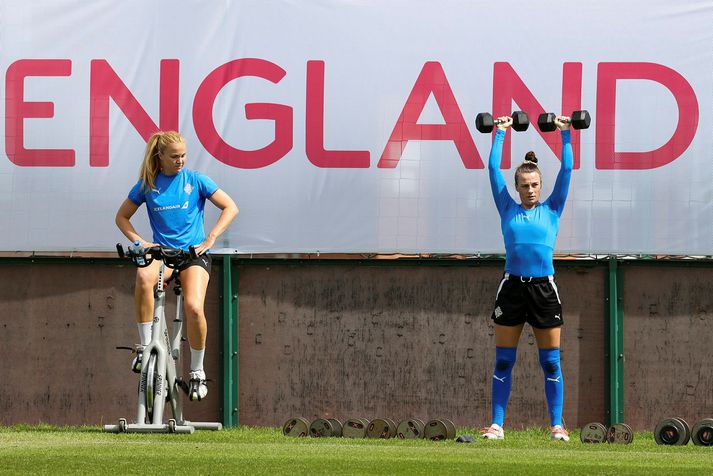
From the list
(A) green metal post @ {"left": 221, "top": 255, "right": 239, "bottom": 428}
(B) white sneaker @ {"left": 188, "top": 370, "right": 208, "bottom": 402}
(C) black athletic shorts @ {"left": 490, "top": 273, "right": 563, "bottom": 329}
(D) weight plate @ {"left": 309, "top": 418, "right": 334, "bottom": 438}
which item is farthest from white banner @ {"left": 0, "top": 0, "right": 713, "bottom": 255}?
(D) weight plate @ {"left": 309, "top": 418, "right": 334, "bottom": 438}

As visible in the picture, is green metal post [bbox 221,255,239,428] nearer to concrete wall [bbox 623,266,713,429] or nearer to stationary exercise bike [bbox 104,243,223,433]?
stationary exercise bike [bbox 104,243,223,433]

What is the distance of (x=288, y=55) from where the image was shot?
10.2 meters

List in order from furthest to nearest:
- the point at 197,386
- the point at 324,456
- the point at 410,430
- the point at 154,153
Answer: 1. the point at 154,153
2. the point at 197,386
3. the point at 410,430
4. the point at 324,456

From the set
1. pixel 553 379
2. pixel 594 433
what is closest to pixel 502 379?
pixel 553 379

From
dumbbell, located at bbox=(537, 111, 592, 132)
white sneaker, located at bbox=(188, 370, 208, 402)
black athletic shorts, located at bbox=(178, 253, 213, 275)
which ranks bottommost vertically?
white sneaker, located at bbox=(188, 370, 208, 402)

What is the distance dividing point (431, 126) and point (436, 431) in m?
2.65

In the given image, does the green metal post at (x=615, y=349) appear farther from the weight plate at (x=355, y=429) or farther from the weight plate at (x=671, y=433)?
the weight plate at (x=355, y=429)

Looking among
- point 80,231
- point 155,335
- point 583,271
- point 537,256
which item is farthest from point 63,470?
point 583,271

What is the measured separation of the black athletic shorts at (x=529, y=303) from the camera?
846cm

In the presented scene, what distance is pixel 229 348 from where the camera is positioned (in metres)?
10.1

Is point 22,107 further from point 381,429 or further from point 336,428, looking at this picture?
point 381,429

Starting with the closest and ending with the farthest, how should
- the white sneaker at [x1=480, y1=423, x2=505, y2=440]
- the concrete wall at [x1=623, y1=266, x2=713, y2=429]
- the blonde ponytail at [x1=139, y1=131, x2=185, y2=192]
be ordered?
the white sneaker at [x1=480, y1=423, x2=505, y2=440] → the blonde ponytail at [x1=139, y1=131, x2=185, y2=192] → the concrete wall at [x1=623, y1=266, x2=713, y2=429]

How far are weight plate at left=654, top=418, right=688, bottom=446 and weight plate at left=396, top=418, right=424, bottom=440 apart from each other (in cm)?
144

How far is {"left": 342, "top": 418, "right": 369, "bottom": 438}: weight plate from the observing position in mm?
8555
